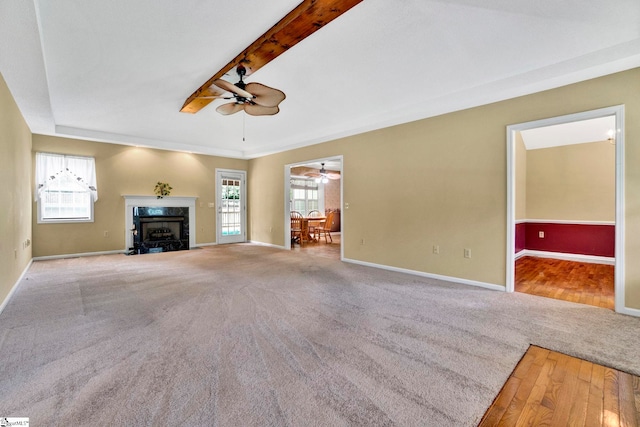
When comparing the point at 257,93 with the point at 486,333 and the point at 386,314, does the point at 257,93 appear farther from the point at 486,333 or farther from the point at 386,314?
the point at 486,333

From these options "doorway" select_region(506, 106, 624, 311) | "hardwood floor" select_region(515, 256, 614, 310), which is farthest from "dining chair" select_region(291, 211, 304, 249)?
"doorway" select_region(506, 106, 624, 311)

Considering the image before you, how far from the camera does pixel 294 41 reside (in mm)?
2467

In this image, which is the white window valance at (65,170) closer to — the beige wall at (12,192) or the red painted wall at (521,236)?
the beige wall at (12,192)

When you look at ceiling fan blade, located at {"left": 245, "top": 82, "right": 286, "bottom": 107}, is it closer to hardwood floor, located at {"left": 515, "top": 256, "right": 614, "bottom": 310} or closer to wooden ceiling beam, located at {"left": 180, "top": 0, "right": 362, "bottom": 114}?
wooden ceiling beam, located at {"left": 180, "top": 0, "right": 362, "bottom": 114}

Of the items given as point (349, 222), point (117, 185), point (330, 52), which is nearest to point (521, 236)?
point (349, 222)

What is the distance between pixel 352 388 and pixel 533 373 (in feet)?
4.14

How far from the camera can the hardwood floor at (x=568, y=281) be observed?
3.39 meters

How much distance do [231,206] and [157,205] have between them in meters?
1.93

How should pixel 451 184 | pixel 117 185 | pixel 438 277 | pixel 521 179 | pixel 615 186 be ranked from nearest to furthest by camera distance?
pixel 615 186, pixel 451 184, pixel 438 277, pixel 521 179, pixel 117 185

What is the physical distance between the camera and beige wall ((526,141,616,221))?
17.4 ft

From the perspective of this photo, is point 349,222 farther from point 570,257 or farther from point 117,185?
point 117,185

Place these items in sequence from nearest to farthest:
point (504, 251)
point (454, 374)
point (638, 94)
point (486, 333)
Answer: point (454, 374) < point (486, 333) < point (638, 94) < point (504, 251)

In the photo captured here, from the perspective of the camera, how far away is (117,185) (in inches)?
246

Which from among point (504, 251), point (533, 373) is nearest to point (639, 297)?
point (504, 251)
